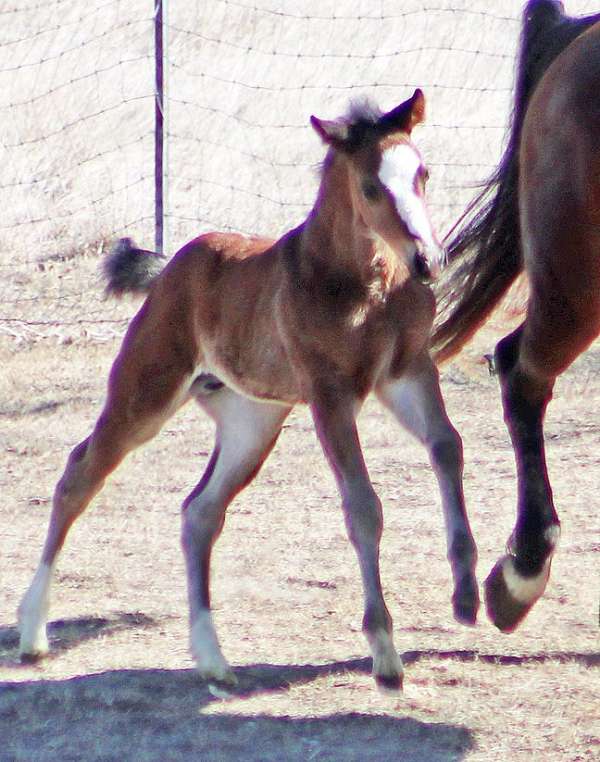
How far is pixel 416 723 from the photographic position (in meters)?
3.65

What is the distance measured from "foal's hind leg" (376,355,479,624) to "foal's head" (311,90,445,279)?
47 centimetres

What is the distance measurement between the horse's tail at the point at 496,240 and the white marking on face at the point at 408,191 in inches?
44.8

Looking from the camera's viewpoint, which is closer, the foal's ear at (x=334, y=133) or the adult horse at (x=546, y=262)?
the foal's ear at (x=334, y=133)

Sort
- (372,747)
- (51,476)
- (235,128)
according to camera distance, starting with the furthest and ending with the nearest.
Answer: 1. (235,128)
2. (51,476)
3. (372,747)

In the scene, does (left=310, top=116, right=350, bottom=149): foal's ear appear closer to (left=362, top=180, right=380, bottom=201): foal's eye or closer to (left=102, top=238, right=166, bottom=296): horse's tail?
(left=362, top=180, right=380, bottom=201): foal's eye

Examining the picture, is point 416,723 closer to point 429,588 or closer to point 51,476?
point 429,588

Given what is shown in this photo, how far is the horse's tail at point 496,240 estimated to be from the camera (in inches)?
180

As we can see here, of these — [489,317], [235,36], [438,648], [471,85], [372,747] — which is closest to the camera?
[372,747]

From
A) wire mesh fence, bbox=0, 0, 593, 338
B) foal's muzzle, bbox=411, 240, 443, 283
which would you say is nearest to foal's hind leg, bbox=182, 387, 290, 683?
foal's muzzle, bbox=411, 240, 443, 283

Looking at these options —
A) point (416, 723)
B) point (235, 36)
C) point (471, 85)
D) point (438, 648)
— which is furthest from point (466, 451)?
point (235, 36)

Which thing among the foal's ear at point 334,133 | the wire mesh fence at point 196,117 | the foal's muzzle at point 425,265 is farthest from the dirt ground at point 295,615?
the wire mesh fence at point 196,117

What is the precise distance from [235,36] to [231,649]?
12.2 m

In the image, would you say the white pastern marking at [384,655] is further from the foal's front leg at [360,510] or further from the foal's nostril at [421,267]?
the foal's nostril at [421,267]

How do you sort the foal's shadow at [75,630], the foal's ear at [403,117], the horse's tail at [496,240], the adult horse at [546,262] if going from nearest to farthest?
the foal's ear at [403,117]
the adult horse at [546,262]
the foal's shadow at [75,630]
the horse's tail at [496,240]
